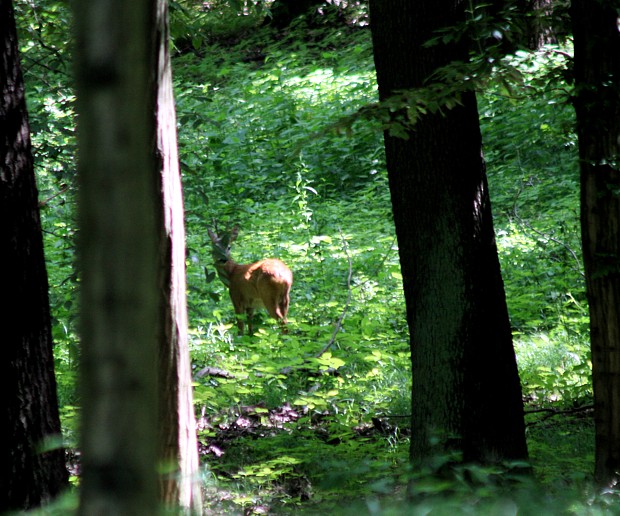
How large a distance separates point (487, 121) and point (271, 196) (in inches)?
177

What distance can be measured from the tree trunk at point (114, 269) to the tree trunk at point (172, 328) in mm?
2295

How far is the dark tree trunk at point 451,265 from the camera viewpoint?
515cm

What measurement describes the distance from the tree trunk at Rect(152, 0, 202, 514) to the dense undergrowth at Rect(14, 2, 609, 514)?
0.43 meters

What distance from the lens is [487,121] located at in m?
15.3

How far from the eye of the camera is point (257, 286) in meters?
10.7

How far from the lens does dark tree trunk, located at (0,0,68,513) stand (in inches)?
160

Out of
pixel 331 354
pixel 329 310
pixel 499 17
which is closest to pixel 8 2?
pixel 499 17

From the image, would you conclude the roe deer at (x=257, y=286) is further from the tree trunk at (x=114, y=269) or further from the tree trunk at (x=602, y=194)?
the tree trunk at (x=114, y=269)

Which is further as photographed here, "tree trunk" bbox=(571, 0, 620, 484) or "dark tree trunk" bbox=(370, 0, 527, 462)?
"dark tree trunk" bbox=(370, 0, 527, 462)

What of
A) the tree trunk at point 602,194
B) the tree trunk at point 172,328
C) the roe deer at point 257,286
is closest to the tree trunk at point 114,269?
the tree trunk at point 172,328

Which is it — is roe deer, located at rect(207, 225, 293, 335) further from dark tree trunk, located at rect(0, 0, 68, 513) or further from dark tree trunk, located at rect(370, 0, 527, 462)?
dark tree trunk, located at rect(0, 0, 68, 513)

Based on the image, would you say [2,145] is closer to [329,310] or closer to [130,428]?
[130,428]

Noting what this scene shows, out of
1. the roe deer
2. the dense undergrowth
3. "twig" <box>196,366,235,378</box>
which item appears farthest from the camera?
the roe deer

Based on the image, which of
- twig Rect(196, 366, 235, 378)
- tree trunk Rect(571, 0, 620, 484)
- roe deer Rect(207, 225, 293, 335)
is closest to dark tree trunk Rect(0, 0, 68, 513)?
tree trunk Rect(571, 0, 620, 484)
